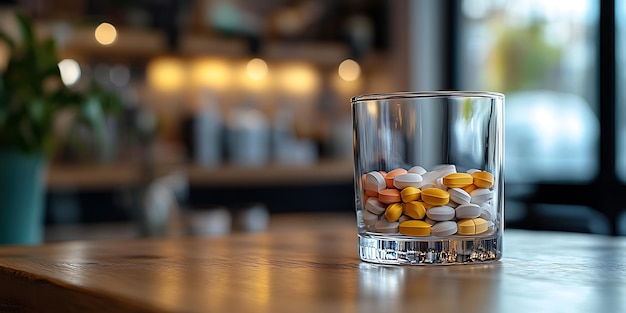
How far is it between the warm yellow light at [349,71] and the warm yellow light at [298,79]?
127 millimetres

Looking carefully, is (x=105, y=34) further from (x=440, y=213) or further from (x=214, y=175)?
(x=440, y=213)

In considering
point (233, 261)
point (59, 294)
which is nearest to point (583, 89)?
point (233, 261)

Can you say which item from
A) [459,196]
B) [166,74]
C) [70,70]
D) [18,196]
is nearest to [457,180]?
[459,196]

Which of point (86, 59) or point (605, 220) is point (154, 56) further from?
point (605, 220)

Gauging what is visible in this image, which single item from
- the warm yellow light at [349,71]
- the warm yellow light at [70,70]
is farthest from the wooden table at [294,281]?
the warm yellow light at [349,71]

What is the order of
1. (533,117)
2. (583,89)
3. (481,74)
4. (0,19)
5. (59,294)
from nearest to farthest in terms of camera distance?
(59,294), (0,19), (583,89), (533,117), (481,74)

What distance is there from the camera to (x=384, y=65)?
4305 millimetres

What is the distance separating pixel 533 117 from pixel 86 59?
1933mm

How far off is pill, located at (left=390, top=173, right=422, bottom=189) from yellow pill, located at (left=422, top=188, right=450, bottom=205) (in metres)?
0.01

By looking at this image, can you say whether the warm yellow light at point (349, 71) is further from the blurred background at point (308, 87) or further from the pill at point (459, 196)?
the pill at point (459, 196)

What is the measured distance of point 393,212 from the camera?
811 millimetres

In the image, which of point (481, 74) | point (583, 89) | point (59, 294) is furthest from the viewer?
point (481, 74)

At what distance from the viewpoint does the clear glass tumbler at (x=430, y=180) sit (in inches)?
31.6

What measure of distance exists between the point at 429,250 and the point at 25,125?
1111mm
